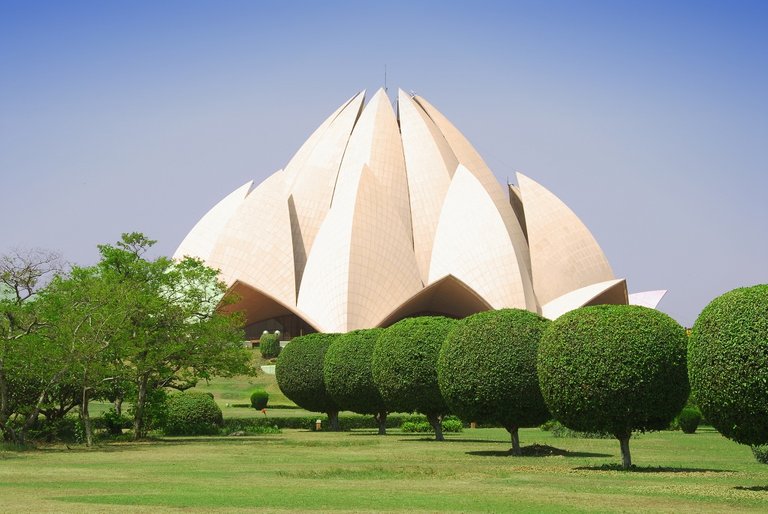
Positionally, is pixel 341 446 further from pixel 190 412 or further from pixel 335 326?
pixel 335 326

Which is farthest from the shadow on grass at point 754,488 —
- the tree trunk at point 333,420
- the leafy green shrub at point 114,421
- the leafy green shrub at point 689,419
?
the tree trunk at point 333,420

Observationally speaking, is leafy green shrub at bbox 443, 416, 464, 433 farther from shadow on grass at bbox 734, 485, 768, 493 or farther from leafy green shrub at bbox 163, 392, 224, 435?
shadow on grass at bbox 734, 485, 768, 493

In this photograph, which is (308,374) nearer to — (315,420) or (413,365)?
(315,420)

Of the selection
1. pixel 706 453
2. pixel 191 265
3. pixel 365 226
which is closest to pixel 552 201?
pixel 365 226

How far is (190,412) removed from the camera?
29250 millimetres

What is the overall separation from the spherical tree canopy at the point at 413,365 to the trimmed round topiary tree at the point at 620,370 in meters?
7.44

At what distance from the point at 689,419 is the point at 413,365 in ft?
36.0

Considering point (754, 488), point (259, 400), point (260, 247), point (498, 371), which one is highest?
point (260, 247)

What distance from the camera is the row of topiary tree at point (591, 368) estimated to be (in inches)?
521

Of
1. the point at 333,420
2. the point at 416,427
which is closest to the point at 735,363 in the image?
the point at 416,427

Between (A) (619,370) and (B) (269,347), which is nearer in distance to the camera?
(A) (619,370)

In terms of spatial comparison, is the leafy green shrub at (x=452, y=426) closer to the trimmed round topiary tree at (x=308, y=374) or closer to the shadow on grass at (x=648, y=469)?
the trimmed round topiary tree at (x=308, y=374)

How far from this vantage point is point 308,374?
31391mm

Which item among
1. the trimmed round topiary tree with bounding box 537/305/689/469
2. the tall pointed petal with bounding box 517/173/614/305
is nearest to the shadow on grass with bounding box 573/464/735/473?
the trimmed round topiary tree with bounding box 537/305/689/469
